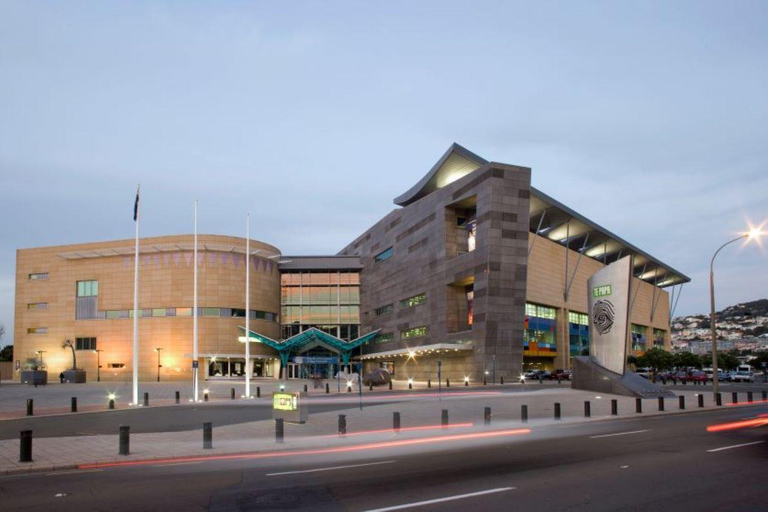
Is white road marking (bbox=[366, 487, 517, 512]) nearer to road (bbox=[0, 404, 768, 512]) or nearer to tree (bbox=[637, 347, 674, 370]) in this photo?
road (bbox=[0, 404, 768, 512])

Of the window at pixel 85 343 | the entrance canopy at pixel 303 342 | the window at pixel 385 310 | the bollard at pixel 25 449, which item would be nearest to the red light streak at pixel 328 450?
the bollard at pixel 25 449

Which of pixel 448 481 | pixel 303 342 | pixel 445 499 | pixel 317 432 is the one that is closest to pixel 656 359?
pixel 303 342

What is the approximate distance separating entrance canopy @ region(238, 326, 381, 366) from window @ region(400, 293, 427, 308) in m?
11.3

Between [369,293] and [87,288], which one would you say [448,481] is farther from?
[369,293]

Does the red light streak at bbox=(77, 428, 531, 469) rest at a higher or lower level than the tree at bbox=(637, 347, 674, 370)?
higher

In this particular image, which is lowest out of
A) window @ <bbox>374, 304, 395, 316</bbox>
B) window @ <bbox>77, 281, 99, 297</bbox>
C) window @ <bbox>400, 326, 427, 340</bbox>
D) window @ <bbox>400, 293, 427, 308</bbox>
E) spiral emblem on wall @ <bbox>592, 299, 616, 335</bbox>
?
window @ <bbox>400, 326, 427, 340</bbox>

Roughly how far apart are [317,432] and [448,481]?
38.1 ft

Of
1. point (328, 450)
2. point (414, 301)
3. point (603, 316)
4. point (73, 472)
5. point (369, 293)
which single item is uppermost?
point (369, 293)

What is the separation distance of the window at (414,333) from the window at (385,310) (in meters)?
6.16

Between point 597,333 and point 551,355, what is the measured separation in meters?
59.0

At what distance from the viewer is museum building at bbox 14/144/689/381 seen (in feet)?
261

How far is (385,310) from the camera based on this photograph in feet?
359

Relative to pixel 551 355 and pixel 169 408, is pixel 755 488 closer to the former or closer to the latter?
pixel 169 408

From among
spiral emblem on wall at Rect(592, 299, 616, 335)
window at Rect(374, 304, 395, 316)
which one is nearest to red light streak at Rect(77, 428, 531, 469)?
spiral emblem on wall at Rect(592, 299, 616, 335)
